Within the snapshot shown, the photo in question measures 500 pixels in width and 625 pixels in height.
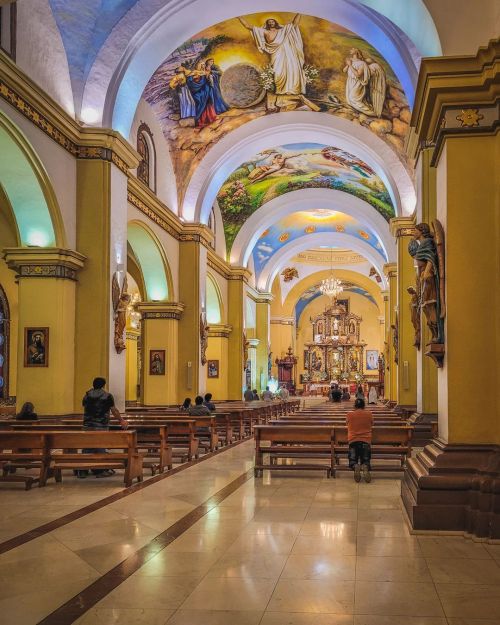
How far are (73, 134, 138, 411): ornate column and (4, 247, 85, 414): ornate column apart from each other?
1.43 ft

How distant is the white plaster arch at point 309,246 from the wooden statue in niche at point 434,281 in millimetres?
24632

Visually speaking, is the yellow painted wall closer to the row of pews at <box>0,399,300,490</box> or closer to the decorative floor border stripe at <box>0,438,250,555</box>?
the row of pews at <box>0,399,300,490</box>

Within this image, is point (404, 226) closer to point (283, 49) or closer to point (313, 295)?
point (283, 49)

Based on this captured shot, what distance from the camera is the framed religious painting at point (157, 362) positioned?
58.0ft

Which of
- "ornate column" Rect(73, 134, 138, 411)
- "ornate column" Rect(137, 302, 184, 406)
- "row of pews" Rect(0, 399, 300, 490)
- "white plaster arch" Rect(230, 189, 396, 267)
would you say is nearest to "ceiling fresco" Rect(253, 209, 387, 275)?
"white plaster arch" Rect(230, 189, 396, 267)

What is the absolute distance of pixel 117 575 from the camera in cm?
455

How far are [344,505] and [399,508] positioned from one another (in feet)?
1.82

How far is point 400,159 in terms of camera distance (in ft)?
57.2

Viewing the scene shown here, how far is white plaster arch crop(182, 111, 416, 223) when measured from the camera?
17625 millimetres

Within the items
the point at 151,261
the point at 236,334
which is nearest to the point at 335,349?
the point at 236,334

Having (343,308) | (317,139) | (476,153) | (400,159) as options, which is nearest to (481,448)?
(476,153)

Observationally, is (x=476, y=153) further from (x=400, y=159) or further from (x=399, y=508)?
(x=400, y=159)

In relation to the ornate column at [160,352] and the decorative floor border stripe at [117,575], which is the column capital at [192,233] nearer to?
the ornate column at [160,352]

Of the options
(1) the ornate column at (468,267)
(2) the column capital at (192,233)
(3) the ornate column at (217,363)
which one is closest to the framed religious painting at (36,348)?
(1) the ornate column at (468,267)
